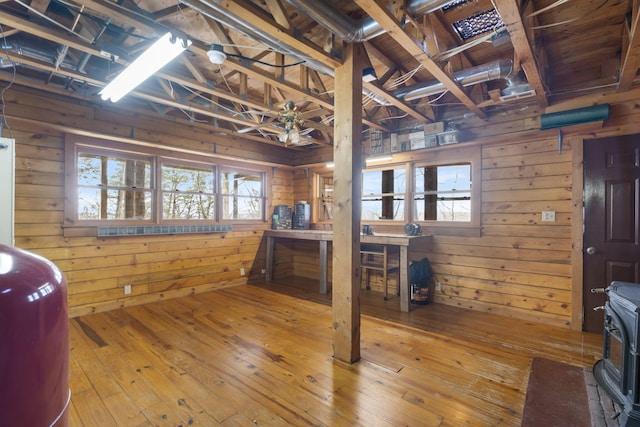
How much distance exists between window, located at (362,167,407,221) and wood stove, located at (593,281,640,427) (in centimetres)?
280

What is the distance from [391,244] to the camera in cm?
381

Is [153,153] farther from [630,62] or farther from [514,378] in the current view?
[630,62]

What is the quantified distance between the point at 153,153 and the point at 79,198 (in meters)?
1.03

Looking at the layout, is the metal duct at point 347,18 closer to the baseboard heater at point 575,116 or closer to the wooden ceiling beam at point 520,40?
the wooden ceiling beam at point 520,40

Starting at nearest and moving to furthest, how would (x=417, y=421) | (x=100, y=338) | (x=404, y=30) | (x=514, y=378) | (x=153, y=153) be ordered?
(x=417, y=421)
(x=404, y=30)
(x=514, y=378)
(x=100, y=338)
(x=153, y=153)

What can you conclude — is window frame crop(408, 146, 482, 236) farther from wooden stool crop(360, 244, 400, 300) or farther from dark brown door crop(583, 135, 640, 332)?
dark brown door crop(583, 135, 640, 332)

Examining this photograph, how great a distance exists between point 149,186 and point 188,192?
0.55 m

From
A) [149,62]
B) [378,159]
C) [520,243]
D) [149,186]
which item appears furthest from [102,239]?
[520,243]

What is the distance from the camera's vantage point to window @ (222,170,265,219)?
5.15m

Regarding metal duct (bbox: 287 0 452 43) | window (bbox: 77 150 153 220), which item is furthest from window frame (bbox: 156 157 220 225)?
→ metal duct (bbox: 287 0 452 43)

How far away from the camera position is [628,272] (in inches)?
115

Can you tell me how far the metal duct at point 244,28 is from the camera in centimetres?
176

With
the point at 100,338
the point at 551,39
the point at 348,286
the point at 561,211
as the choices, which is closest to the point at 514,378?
the point at 348,286

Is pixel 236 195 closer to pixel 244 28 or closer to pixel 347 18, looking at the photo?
pixel 244 28
